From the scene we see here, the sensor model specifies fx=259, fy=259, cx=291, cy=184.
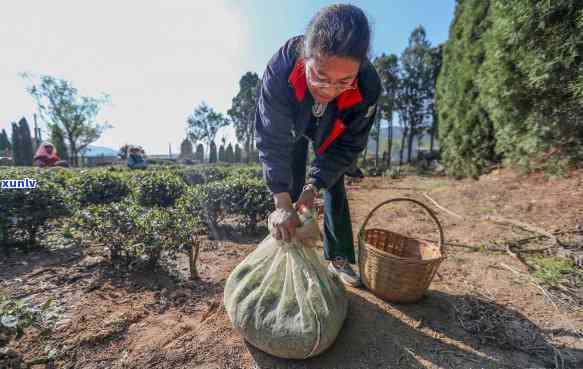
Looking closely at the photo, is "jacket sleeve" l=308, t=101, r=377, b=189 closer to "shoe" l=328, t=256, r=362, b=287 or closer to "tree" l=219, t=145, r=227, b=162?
"shoe" l=328, t=256, r=362, b=287

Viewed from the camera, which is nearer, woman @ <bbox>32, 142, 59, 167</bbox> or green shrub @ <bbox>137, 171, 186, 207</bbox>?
green shrub @ <bbox>137, 171, 186, 207</bbox>

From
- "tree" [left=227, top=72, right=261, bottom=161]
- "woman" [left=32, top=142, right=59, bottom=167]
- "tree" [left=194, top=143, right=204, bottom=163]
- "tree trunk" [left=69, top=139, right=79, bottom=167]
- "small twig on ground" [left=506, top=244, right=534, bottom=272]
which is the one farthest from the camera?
"tree" [left=227, top=72, right=261, bottom=161]

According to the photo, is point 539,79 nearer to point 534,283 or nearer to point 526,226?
point 526,226

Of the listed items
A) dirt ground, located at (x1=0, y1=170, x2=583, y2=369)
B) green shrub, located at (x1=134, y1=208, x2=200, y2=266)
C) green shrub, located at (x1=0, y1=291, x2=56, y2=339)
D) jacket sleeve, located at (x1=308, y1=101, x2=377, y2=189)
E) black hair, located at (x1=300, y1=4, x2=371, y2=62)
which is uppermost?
black hair, located at (x1=300, y1=4, x2=371, y2=62)

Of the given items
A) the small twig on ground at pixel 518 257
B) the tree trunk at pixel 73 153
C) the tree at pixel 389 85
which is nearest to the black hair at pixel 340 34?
the small twig on ground at pixel 518 257

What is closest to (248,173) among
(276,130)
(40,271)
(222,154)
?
(40,271)

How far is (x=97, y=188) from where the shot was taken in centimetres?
438

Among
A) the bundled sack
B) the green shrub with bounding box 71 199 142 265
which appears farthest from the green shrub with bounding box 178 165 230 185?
the bundled sack

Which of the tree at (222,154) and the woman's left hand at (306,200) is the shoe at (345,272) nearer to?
the woman's left hand at (306,200)

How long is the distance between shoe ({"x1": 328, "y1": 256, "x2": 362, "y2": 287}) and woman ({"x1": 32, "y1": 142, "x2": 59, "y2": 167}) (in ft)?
31.4

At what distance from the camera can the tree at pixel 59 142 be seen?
76.7ft

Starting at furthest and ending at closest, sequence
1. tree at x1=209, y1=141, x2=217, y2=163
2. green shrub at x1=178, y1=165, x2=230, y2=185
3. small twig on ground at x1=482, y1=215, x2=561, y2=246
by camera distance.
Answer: tree at x1=209, y1=141, x2=217, y2=163 → green shrub at x1=178, y1=165, x2=230, y2=185 → small twig on ground at x1=482, y1=215, x2=561, y2=246

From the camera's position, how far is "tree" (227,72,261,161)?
109ft

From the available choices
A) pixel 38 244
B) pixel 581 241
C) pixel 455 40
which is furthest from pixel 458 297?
pixel 455 40
